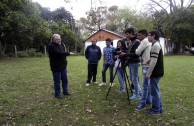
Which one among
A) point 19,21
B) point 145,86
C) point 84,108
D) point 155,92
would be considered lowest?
point 84,108

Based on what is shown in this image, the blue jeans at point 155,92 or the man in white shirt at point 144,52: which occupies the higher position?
the man in white shirt at point 144,52

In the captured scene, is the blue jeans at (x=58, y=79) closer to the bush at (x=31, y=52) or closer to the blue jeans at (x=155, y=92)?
the blue jeans at (x=155, y=92)

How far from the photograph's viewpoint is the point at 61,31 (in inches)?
1592

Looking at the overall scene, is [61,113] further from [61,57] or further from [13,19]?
[13,19]

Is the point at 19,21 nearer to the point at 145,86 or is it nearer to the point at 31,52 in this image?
the point at 31,52

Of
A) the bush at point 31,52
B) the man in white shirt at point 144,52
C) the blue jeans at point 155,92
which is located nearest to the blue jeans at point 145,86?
the man in white shirt at point 144,52

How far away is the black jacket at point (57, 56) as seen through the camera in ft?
26.4

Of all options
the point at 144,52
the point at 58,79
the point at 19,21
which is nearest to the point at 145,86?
the point at 144,52

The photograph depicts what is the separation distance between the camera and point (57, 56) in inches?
322

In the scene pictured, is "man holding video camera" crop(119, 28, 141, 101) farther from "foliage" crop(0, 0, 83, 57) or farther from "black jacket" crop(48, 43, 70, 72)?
"foliage" crop(0, 0, 83, 57)

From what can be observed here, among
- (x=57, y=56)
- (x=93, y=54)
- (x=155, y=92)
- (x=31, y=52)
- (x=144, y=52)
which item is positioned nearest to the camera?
(x=155, y=92)

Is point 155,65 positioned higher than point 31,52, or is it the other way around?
point 31,52

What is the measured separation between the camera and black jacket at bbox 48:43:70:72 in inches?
316

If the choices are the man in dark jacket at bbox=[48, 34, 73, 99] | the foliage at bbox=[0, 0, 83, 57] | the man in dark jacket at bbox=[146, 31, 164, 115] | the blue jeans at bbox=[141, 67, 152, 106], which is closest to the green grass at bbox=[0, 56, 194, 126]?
the blue jeans at bbox=[141, 67, 152, 106]
